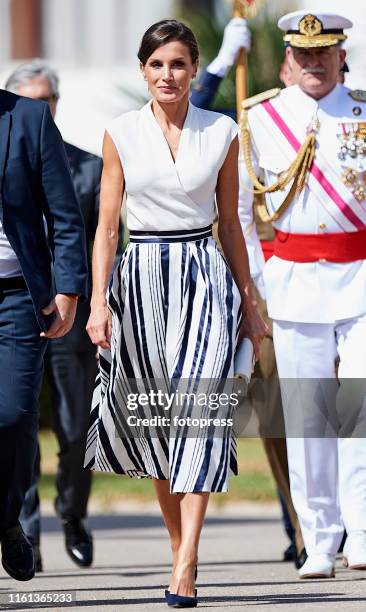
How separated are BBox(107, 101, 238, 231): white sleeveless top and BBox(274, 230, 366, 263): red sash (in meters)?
0.95

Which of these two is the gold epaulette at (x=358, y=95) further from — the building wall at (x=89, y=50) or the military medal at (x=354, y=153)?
the building wall at (x=89, y=50)

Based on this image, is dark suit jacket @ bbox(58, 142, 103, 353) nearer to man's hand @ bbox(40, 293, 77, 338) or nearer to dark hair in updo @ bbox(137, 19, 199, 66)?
dark hair in updo @ bbox(137, 19, 199, 66)

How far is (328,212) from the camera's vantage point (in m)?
7.50

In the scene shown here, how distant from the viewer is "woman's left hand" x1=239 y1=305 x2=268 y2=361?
6672 millimetres

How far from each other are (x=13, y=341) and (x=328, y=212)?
1688mm

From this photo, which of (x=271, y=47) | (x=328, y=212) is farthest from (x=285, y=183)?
(x=271, y=47)

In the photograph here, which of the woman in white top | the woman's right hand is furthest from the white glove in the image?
the woman's right hand

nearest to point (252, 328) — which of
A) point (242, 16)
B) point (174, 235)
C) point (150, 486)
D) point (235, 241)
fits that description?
point (235, 241)

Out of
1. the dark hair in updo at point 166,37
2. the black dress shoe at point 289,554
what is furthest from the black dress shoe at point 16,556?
the black dress shoe at point 289,554

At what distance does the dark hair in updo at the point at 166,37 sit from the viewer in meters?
6.58

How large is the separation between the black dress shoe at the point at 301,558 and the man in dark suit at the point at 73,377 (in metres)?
1.00

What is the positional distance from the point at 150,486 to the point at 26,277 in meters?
7.02

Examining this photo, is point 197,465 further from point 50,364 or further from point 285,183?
point 50,364

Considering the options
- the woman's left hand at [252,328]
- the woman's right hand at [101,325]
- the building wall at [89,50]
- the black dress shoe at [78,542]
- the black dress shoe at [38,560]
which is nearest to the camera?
the woman's right hand at [101,325]
